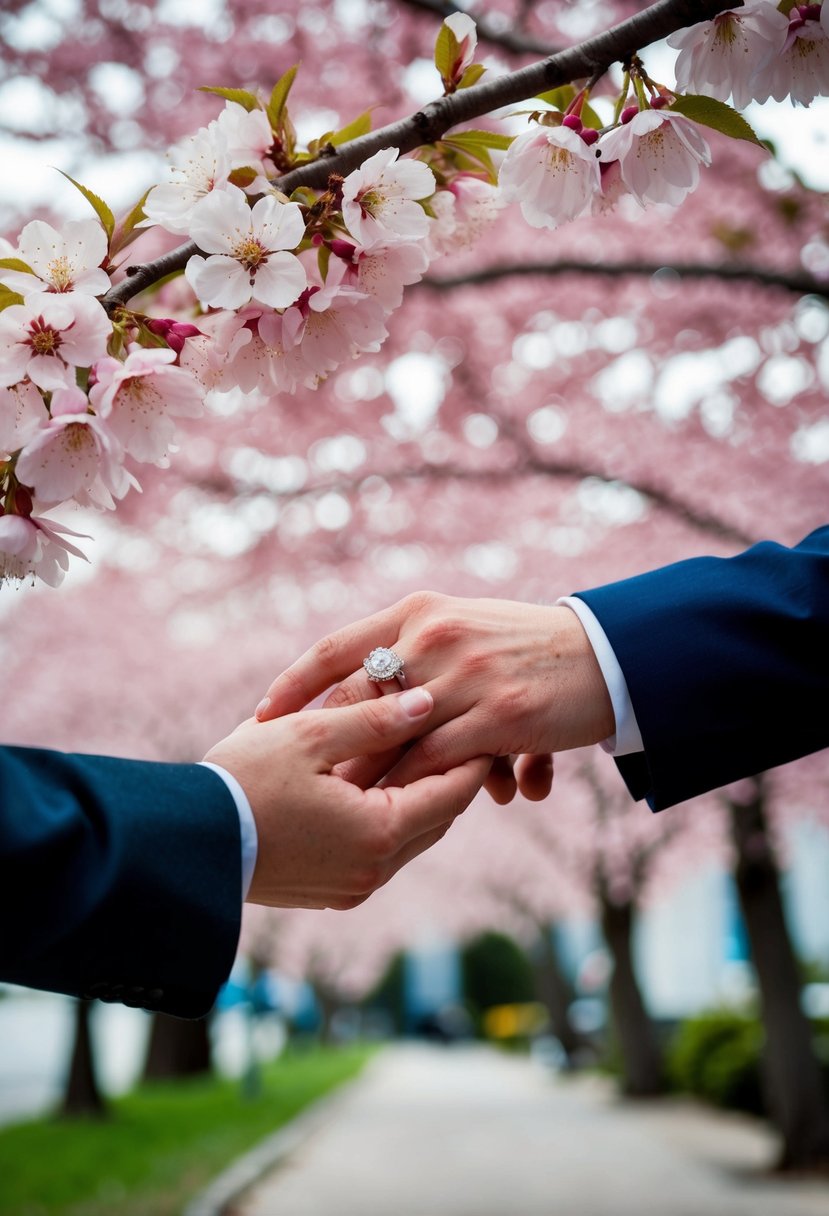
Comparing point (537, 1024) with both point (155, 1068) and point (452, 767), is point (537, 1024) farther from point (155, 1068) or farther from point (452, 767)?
point (452, 767)

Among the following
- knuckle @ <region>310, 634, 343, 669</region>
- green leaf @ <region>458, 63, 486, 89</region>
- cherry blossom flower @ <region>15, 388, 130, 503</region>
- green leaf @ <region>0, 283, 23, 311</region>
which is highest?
green leaf @ <region>458, 63, 486, 89</region>

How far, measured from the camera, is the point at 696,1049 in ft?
47.5

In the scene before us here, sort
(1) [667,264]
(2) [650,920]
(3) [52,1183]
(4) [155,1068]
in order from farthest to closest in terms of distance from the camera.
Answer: (2) [650,920] → (4) [155,1068] → (3) [52,1183] → (1) [667,264]

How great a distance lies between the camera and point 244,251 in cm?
125

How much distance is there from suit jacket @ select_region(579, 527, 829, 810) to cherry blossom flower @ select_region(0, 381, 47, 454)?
732 mm

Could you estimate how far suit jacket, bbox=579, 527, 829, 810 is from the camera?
1.38 meters

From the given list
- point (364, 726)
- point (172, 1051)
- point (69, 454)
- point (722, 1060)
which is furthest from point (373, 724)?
point (172, 1051)

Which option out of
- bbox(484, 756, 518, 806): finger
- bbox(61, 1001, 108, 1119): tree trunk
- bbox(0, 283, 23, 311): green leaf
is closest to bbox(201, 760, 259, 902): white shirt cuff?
bbox(484, 756, 518, 806): finger

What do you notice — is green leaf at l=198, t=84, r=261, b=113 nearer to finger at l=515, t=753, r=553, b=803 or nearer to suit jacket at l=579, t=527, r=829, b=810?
suit jacket at l=579, t=527, r=829, b=810

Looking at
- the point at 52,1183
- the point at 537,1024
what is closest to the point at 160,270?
the point at 52,1183

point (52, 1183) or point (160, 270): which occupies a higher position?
A: point (160, 270)

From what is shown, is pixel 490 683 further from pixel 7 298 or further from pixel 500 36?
pixel 500 36

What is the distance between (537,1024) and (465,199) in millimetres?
34514

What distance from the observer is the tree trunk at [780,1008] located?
883 centimetres
